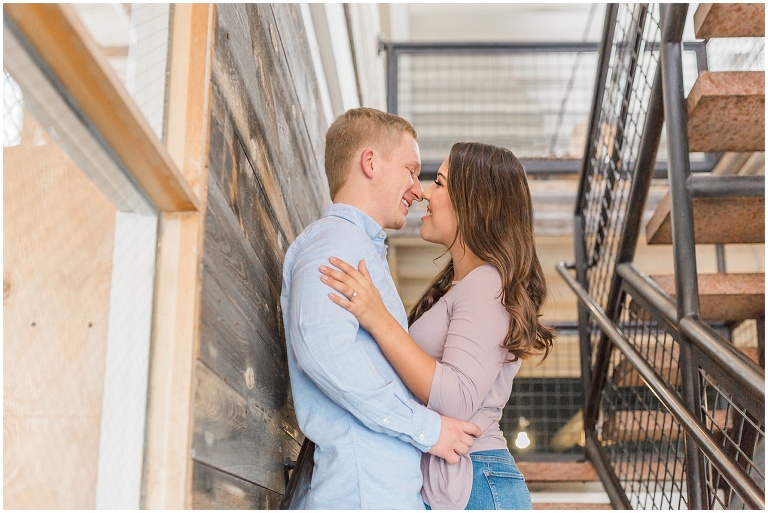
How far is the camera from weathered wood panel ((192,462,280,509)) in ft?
3.26

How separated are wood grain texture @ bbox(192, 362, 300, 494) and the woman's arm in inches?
9.8

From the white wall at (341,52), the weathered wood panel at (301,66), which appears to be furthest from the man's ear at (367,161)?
the white wall at (341,52)

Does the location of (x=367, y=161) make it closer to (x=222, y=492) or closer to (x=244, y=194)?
(x=244, y=194)

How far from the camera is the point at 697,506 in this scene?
81.3 inches

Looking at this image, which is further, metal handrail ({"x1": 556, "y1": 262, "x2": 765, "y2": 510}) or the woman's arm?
metal handrail ({"x1": 556, "y1": 262, "x2": 765, "y2": 510})

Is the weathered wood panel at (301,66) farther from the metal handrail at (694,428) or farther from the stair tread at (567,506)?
the stair tread at (567,506)

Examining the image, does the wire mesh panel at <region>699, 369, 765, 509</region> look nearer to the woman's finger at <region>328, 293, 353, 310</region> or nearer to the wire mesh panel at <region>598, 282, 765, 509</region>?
the wire mesh panel at <region>598, 282, 765, 509</region>

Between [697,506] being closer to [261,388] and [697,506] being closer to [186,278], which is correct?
[261,388]

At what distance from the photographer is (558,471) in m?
3.21

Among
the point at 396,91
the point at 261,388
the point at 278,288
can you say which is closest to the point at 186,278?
→ the point at 261,388

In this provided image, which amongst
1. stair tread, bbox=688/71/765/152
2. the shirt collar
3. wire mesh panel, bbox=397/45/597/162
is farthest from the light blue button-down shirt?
wire mesh panel, bbox=397/45/597/162

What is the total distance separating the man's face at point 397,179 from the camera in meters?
1.66

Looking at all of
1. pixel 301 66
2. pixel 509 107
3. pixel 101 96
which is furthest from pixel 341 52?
pixel 509 107

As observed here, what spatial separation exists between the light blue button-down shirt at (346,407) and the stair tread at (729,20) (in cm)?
133
